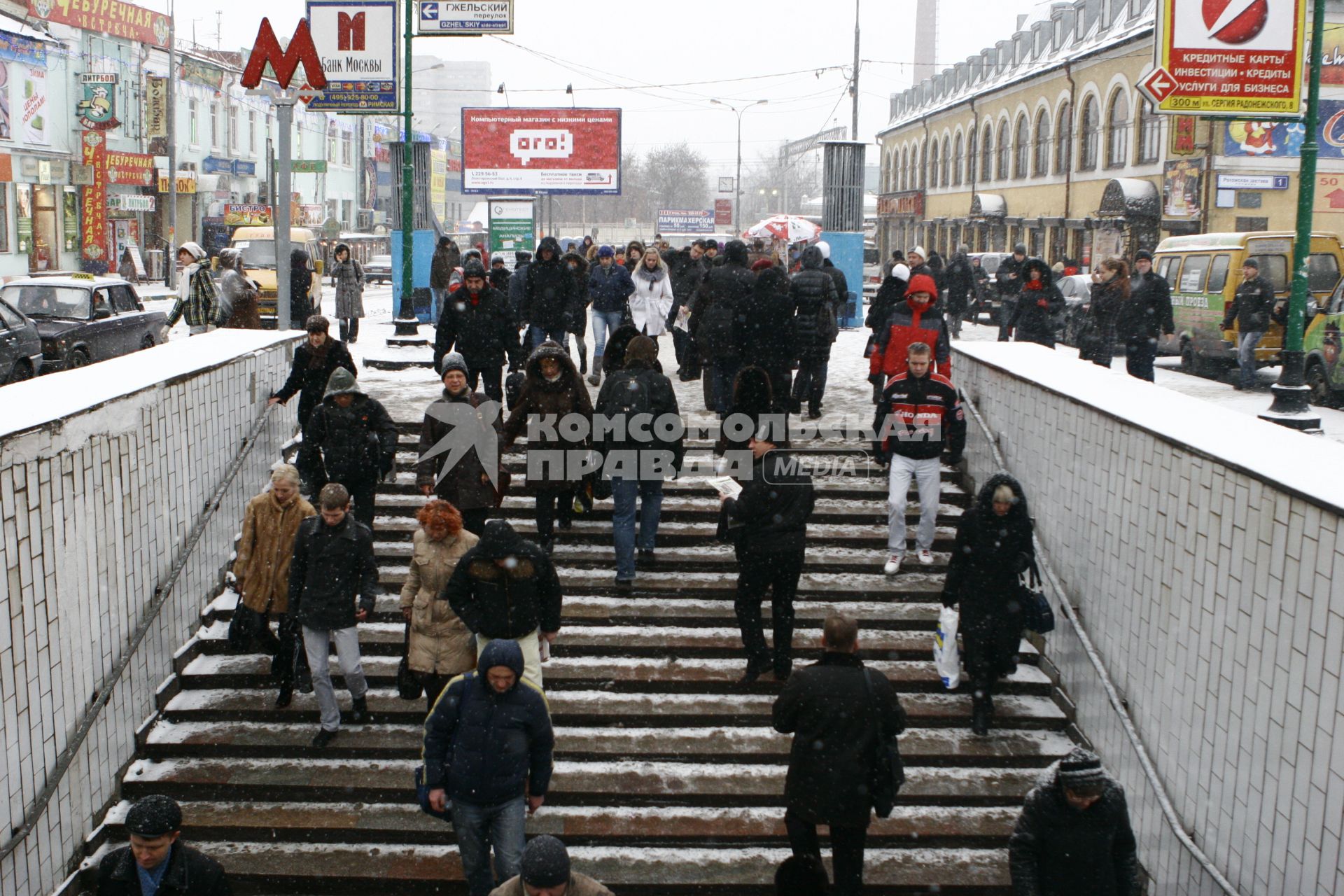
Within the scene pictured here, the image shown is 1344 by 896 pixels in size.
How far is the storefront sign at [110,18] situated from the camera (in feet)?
130

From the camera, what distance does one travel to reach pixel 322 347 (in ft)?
31.0

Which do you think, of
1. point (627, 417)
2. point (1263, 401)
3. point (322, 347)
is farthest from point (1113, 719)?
point (1263, 401)

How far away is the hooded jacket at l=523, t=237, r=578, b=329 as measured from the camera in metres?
12.4

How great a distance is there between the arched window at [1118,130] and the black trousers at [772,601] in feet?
100

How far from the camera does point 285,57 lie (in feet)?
36.0

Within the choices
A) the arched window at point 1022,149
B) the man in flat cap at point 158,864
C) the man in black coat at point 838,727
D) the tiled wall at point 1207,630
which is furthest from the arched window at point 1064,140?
the man in flat cap at point 158,864

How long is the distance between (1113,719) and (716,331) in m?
4.99

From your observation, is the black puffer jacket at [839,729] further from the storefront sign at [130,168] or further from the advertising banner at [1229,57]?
the storefront sign at [130,168]

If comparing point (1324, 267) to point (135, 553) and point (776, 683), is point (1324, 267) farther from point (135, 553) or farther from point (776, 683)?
point (135, 553)

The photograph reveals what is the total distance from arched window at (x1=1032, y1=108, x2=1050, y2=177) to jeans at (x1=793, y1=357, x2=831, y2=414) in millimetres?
31548

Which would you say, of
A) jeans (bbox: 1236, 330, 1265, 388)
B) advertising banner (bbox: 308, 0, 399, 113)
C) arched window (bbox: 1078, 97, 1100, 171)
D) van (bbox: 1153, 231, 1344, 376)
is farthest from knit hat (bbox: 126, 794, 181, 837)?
arched window (bbox: 1078, 97, 1100, 171)

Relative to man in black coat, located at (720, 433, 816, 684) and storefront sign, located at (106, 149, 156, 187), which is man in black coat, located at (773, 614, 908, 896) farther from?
storefront sign, located at (106, 149, 156, 187)

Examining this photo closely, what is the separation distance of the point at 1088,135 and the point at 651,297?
2785 cm

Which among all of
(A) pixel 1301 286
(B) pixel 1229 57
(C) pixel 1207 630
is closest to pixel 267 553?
(C) pixel 1207 630
